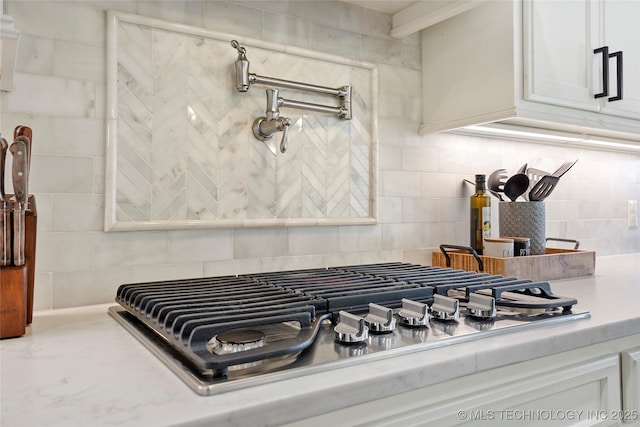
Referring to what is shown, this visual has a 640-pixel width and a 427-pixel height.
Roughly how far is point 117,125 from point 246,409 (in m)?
0.89

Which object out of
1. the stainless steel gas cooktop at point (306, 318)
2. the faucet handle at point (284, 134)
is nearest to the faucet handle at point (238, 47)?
the faucet handle at point (284, 134)

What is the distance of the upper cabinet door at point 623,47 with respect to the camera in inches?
65.9

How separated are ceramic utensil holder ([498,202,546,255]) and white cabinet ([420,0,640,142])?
0.29 meters

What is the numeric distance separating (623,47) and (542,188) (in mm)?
609

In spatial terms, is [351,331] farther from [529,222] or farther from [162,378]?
[529,222]

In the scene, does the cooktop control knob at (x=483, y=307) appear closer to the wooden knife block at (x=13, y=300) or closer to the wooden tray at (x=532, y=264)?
the wooden tray at (x=532, y=264)

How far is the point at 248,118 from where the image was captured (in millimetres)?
1411

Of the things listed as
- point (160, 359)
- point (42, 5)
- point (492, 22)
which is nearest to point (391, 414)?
point (160, 359)

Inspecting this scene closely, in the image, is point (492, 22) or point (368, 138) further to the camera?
point (368, 138)

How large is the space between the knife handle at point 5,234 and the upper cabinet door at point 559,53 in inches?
54.2

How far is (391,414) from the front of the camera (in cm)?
72

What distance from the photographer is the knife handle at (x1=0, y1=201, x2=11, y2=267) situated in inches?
35.1

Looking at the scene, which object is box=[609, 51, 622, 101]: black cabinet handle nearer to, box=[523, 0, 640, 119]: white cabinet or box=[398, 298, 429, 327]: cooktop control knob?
box=[523, 0, 640, 119]: white cabinet

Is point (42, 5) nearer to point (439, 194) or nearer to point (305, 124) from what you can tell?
point (305, 124)
